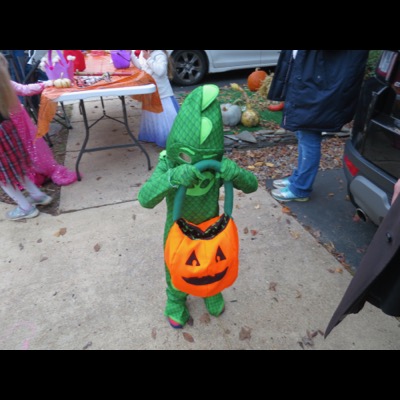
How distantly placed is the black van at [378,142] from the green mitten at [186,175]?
1446 mm

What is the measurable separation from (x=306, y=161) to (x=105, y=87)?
2318 millimetres

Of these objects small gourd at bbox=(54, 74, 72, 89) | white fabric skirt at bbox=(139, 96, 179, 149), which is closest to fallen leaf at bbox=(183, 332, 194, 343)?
small gourd at bbox=(54, 74, 72, 89)

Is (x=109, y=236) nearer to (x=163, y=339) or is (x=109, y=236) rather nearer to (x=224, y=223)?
(x=163, y=339)

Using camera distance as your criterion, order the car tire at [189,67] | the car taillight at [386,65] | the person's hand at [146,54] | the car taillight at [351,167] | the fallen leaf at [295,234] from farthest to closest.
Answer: the car tire at [189,67] < the person's hand at [146,54] < the fallen leaf at [295,234] < the car taillight at [351,167] < the car taillight at [386,65]

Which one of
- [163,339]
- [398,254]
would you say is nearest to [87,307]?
[163,339]

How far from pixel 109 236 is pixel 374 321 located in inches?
88.3


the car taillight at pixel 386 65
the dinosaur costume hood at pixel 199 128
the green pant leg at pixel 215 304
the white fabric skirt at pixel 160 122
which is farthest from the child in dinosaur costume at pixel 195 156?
the white fabric skirt at pixel 160 122

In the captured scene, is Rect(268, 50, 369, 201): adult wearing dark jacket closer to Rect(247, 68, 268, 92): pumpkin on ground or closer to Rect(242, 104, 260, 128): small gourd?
Rect(242, 104, 260, 128): small gourd

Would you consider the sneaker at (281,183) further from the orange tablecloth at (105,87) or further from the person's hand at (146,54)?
the person's hand at (146,54)

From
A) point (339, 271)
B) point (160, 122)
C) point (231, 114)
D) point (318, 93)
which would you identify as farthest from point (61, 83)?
point (339, 271)

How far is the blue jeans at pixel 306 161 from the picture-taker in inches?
119

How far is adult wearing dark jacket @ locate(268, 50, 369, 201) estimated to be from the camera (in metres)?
2.60

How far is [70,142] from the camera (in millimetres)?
4934

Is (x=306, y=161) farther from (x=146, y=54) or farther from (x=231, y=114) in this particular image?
(x=146, y=54)
